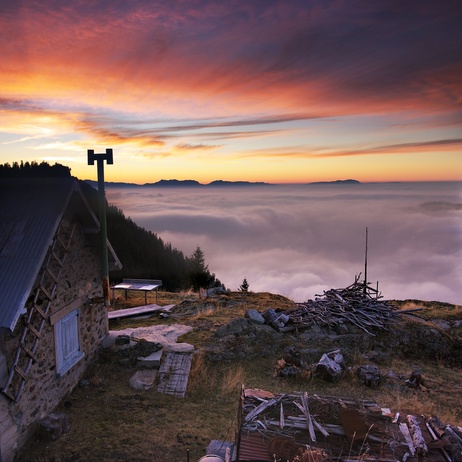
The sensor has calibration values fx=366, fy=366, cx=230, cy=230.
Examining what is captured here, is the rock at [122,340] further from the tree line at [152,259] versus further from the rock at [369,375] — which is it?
the tree line at [152,259]

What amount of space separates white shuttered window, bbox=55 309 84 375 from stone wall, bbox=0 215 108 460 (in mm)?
211

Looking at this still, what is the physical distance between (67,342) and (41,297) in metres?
2.22

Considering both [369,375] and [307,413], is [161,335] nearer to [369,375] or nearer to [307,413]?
[369,375]

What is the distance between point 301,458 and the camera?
6.27 meters

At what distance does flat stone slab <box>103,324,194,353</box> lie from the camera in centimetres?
1416

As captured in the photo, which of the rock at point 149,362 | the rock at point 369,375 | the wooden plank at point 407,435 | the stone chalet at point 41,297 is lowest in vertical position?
the rock at point 369,375

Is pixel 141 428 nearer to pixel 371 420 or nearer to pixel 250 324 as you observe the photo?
pixel 371 420

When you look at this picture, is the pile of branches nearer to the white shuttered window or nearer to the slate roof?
the white shuttered window

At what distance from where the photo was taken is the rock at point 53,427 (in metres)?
8.96

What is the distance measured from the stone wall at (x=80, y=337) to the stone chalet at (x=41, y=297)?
0.02m

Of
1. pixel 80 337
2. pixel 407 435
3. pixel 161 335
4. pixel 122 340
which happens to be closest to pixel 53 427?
pixel 80 337

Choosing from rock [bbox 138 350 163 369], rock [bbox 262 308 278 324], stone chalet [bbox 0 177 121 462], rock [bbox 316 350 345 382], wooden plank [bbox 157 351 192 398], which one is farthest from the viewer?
rock [bbox 262 308 278 324]

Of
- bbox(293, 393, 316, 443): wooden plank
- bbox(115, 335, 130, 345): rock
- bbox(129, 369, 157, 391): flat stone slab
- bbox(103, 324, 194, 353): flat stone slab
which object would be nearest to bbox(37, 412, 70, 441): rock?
bbox(129, 369, 157, 391): flat stone slab

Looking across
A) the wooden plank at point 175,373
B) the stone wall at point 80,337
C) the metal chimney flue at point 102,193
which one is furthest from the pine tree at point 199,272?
the metal chimney flue at point 102,193
